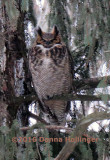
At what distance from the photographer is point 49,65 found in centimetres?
244

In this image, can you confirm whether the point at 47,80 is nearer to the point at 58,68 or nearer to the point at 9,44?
the point at 58,68

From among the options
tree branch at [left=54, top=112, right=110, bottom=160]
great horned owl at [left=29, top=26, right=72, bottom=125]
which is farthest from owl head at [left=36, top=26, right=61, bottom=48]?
tree branch at [left=54, top=112, right=110, bottom=160]

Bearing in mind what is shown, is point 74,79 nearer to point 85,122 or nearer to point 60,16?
point 60,16

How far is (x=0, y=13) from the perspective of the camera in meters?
2.09

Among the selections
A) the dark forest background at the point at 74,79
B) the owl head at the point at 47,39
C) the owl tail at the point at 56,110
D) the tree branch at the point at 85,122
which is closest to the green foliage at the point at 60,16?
the dark forest background at the point at 74,79

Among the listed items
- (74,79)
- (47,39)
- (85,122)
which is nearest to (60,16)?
(47,39)

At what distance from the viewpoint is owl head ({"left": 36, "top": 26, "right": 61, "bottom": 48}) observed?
2506 millimetres

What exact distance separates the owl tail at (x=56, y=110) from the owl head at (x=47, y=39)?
0.61m

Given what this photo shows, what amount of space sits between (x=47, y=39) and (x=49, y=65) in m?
0.27

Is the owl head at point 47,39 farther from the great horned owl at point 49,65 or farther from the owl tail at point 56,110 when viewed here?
the owl tail at point 56,110

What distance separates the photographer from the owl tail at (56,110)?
2.77m

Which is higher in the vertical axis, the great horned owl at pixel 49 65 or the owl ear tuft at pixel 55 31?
the owl ear tuft at pixel 55 31

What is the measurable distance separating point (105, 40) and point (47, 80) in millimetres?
897

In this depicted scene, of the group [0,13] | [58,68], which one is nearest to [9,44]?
[0,13]
